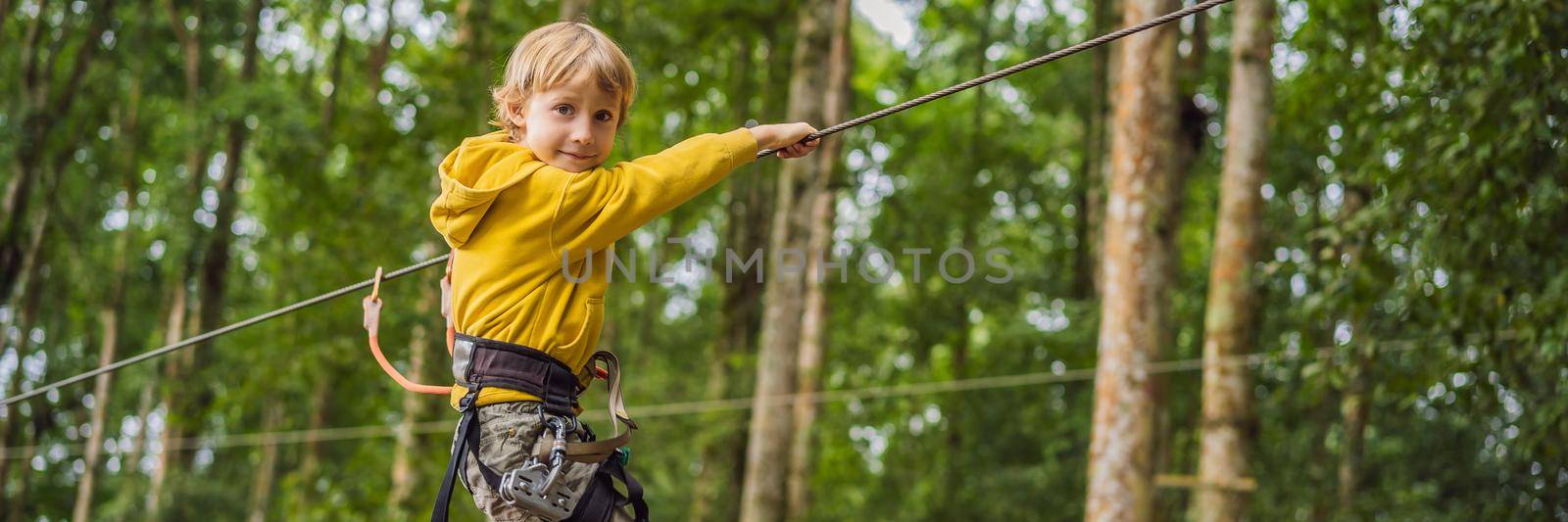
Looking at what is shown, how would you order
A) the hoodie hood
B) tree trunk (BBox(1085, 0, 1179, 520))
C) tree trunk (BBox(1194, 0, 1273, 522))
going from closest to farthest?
1. the hoodie hood
2. tree trunk (BBox(1085, 0, 1179, 520))
3. tree trunk (BBox(1194, 0, 1273, 522))

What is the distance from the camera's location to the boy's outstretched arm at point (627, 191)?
2.26m

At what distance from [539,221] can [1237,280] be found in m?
5.48

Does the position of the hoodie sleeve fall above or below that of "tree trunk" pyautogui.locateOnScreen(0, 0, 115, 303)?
below

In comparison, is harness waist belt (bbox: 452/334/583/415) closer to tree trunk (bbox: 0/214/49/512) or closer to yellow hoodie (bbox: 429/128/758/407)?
yellow hoodie (bbox: 429/128/758/407)

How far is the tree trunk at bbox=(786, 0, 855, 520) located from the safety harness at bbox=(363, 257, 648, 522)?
24.3 feet

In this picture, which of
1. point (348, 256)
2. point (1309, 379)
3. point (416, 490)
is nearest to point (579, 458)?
point (1309, 379)

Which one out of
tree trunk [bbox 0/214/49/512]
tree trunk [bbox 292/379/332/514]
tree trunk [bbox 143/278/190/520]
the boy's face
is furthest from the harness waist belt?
tree trunk [bbox 0/214/49/512]

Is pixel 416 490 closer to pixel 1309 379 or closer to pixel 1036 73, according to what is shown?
pixel 1309 379

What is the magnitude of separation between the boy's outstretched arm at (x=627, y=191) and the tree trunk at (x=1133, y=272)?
416 cm

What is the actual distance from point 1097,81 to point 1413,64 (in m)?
9.65

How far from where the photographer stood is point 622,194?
7.42 feet

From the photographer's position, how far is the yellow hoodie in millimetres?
2254

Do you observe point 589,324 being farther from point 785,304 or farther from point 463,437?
point 785,304

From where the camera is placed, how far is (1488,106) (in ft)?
15.3
